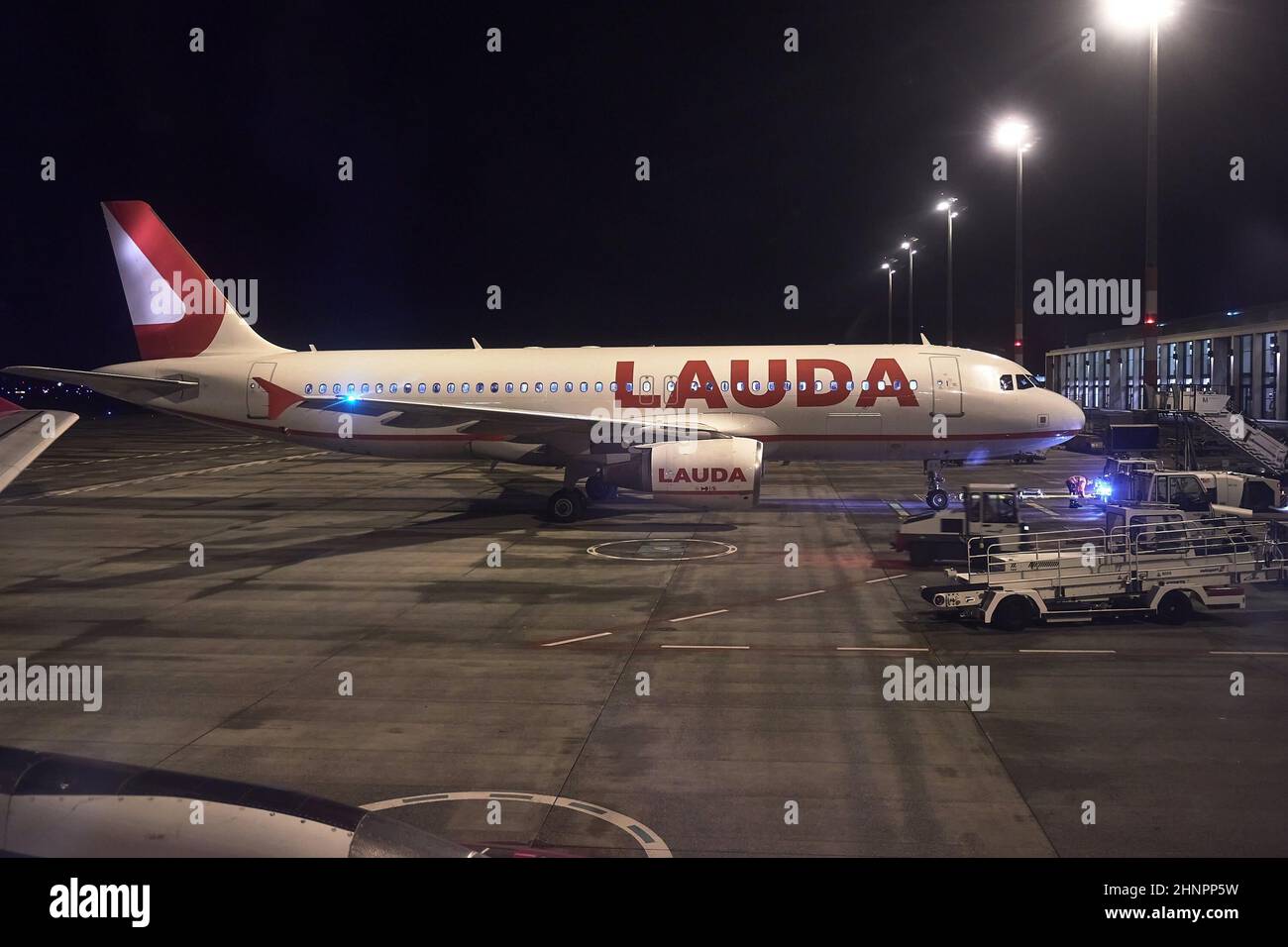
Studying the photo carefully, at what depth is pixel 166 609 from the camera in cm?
1823

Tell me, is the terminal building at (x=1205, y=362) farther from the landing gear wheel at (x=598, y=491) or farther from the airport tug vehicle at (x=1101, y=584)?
the airport tug vehicle at (x=1101, y=584)

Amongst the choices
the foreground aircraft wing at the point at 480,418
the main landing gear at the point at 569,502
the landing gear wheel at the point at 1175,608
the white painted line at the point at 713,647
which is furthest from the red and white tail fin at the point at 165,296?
the landing gear wheel at the point at 1175,608

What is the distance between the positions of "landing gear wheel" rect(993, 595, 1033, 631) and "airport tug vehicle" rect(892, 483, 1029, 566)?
4711 millimetres

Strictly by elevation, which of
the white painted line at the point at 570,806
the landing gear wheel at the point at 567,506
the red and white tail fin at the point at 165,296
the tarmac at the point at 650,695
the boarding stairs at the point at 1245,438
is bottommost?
the white painted line at the point at 570,806

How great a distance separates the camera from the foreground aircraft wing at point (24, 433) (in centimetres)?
905

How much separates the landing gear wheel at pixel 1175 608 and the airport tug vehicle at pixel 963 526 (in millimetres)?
4499

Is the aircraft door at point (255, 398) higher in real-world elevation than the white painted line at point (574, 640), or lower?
higher

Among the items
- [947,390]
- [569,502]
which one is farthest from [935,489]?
[569,502]

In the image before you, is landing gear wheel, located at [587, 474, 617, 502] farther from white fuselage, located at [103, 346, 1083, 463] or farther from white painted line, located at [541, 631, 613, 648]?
white painted line, located at [541, 631, 613, 648]

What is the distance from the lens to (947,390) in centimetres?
2927

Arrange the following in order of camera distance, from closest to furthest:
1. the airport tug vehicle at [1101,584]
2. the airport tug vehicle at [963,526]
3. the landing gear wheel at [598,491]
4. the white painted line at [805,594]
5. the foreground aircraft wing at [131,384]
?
1. the airport tug vehicle at [1101,584]
2. the white painted line at [805,594]
3. the airport tug vehicle at [963,526]
4. the foreground aircraft wing at [131,384]
5. the landing gear wheel at [598,491]
